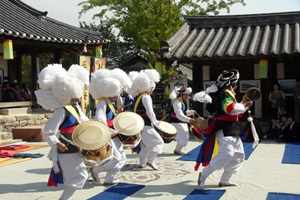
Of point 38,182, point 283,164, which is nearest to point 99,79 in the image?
point 38,182

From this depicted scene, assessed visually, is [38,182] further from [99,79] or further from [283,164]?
[283,164]

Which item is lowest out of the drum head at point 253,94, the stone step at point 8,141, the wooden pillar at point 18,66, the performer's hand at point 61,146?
the stone step at point 8,141

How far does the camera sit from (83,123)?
438 cm

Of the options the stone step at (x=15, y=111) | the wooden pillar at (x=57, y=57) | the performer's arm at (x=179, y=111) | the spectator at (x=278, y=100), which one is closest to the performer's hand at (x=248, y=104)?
the performer's arm at (x=179, y=111)

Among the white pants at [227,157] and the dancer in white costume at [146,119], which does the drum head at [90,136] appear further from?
the dancer in white costume at [146,119]

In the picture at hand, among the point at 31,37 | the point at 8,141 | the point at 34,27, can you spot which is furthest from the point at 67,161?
the point at 34,27

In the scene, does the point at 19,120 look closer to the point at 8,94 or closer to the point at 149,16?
the point at 8,94

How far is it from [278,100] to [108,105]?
713 cm

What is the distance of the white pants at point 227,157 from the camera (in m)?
5.29

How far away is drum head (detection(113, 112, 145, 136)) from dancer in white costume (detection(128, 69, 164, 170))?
0.77 metres

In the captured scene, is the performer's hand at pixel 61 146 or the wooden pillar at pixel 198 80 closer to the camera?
the performer's hand at pixel 61 146

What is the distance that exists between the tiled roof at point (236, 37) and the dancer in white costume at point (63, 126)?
7.36m

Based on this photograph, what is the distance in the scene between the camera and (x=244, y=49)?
37.4ft

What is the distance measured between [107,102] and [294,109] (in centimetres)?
820
